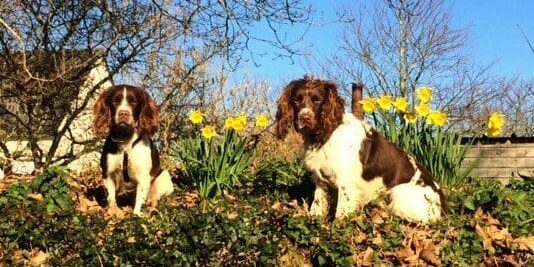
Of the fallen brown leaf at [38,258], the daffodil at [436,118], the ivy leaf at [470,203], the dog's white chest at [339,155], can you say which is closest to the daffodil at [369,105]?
the daffodil at [436,118]

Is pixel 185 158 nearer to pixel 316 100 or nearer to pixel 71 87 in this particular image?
pixel 316 100

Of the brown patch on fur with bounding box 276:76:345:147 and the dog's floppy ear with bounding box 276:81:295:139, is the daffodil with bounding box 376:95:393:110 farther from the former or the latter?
the dog's floppy ear with bounding box 276:81:295:139

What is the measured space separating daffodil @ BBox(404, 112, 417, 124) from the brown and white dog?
2710 mm

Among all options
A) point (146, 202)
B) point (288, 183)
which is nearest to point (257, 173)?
point (288, 183)

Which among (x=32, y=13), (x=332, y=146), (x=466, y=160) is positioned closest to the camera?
(x=332, y=146)

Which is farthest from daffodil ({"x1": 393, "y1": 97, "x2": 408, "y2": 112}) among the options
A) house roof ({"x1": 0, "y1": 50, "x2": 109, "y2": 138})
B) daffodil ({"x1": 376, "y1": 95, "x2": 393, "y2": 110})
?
house roof ({"x1": 0, "y1": 50, "x2": 109, "y2": 138})

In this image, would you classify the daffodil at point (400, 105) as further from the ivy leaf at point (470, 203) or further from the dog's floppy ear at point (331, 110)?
the ivy leaf at point (470, 203)

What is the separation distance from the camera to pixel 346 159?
20.2 feet

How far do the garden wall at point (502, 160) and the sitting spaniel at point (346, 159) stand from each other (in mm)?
2136

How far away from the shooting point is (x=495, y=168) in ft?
27.6

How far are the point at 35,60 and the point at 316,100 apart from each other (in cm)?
638

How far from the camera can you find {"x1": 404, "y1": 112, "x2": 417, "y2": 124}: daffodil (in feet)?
24.9

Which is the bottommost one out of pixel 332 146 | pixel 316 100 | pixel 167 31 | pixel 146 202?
pixel 146 202

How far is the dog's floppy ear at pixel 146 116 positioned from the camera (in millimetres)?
6441
